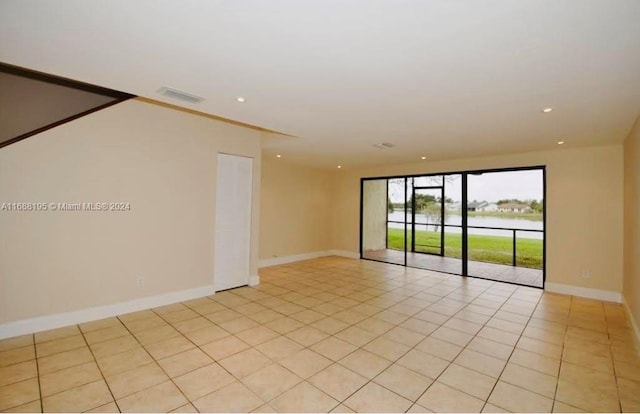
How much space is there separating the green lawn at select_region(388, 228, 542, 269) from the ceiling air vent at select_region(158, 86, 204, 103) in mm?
6864

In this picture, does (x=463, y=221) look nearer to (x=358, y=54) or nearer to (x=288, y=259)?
(x=288, y=259)

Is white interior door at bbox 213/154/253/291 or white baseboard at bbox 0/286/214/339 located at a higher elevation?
white interior door at bbox 213/154/253/291

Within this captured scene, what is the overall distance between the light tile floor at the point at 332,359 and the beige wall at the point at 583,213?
703mm

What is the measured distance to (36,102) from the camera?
3084mm

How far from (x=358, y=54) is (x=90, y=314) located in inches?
162

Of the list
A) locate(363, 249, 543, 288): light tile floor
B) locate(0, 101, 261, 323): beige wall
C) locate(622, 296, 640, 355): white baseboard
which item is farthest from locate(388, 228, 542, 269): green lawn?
locate(0, 101, 261, 323): beige wall

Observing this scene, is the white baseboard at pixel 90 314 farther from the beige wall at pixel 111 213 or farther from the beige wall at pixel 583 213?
the beige wall at pixel 583 213

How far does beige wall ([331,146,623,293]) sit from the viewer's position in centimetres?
458

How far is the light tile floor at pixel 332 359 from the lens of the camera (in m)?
2.09

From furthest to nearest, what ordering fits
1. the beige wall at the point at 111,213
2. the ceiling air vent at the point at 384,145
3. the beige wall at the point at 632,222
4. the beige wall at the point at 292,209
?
the beige wall at the point at 292,209
the ceiling air vent at the point at 384,145
the beige wall at the point at 632,222
the beige wall at the point at 111,213

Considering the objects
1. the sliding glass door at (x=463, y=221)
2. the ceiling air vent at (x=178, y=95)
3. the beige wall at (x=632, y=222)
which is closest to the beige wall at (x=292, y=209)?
the sliding glass door at (x=463, y=221)

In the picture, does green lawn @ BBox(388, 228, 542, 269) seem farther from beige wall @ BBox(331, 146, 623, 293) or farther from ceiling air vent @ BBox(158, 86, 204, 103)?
ceiling air vent @ BBox(158, 86, 204, 103)

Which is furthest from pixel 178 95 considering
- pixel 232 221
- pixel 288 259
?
pixel 288 259

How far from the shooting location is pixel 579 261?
15.9 ft
